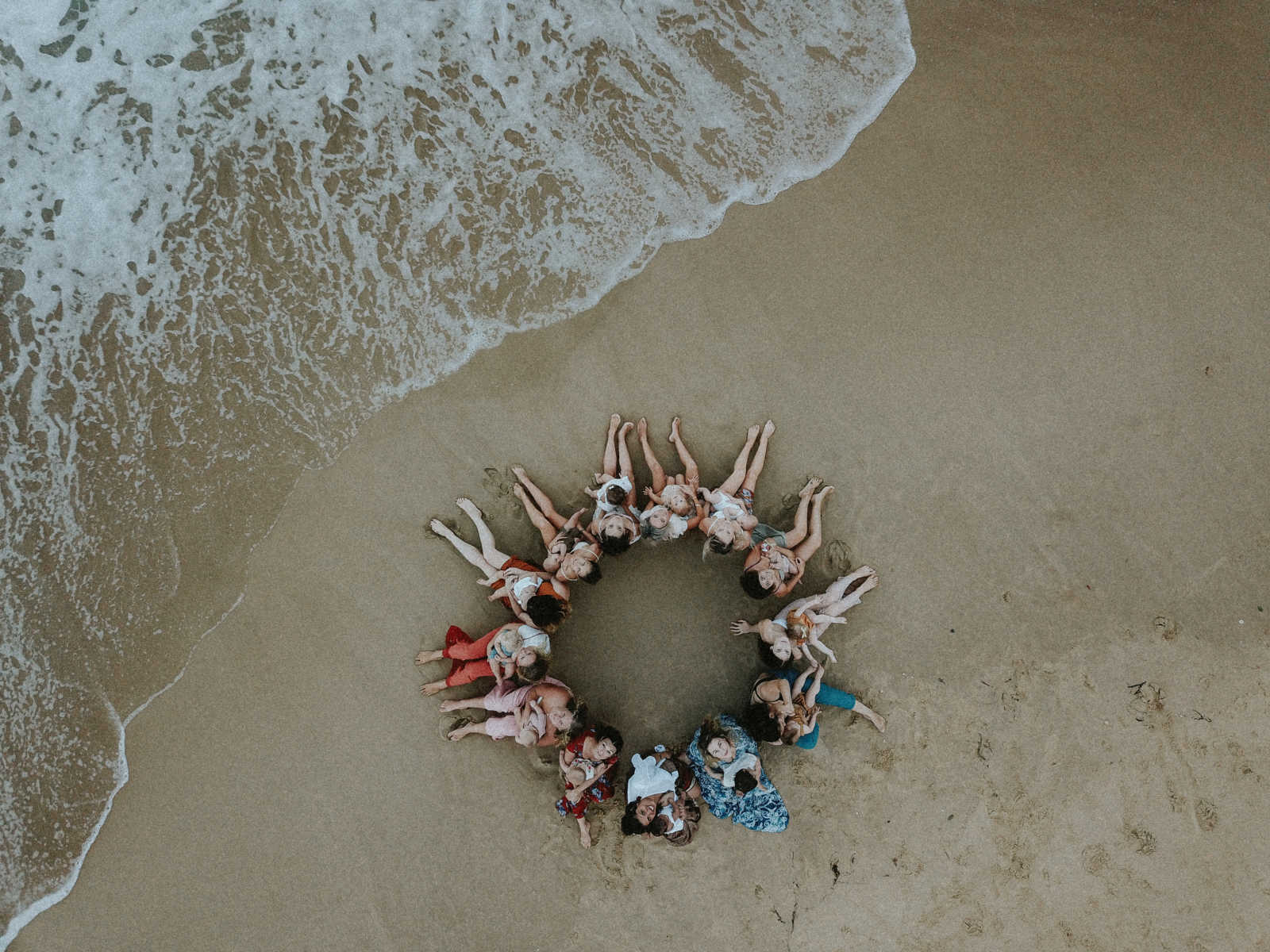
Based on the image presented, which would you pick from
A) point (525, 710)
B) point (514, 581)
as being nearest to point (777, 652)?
point (525, 710)

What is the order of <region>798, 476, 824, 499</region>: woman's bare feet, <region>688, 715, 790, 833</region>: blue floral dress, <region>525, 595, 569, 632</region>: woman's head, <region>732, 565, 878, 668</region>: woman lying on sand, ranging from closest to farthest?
<region>525, 595, 569, 632</region>: woman's head, <region>732, 565, 878, 668</region>: woman lying on sand, <region>688, 715, 790, 833</region>: blue floral dress, <region>798, 476, 824, 499</region>: woman's bare feet

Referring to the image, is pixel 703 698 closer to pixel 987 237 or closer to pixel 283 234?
pixel 987 237

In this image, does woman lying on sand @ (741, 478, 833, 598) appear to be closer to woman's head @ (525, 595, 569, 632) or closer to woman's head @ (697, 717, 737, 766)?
woman's head @ (697, 717, 737, 766)

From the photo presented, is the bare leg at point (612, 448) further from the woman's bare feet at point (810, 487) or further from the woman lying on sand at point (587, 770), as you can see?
the woman lying on sand at point (587, 770)

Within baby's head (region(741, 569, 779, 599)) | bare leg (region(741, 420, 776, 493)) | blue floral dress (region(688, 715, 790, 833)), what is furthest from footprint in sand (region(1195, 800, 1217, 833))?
bare leg (region(741, 420, 776, 493))

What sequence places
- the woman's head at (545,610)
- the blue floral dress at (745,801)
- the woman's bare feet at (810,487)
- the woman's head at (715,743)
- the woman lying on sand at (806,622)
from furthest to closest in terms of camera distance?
1. the woman's bare feet at (810,487)
2. the blue floral dress at (745,801)
3. the woman lying on sand at (806,622)
4. the woman's head at (545,610)
5. the woman's head at (715,743)

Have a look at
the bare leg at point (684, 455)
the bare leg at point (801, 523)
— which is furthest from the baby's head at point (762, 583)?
the bare leg at point (684, 455)
